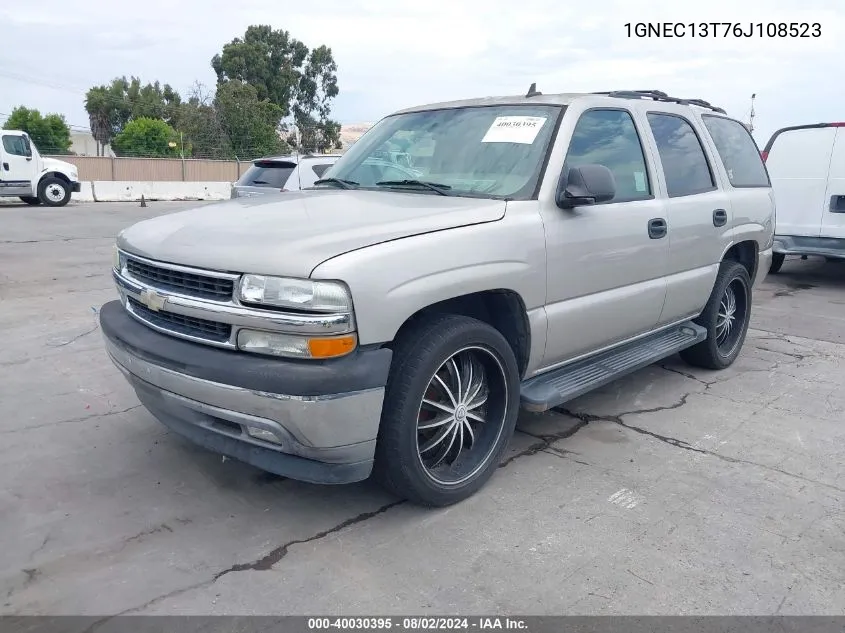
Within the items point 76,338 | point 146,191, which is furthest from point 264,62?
point 76,338

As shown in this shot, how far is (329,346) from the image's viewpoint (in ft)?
9.19

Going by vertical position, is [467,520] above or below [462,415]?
below

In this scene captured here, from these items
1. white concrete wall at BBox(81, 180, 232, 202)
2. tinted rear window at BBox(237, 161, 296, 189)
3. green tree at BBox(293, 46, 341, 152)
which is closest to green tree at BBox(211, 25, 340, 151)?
green tree at BBox(293, 46, 341, 152)

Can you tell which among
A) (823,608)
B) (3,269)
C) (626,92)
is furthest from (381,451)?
(3,269)

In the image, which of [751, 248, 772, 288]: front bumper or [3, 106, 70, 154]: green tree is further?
[3, 106, 70, 154]: green tree

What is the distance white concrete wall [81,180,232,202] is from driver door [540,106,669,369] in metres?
22.9

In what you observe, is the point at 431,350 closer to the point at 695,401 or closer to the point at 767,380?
the point at 695,401

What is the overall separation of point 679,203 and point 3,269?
8515 millimetres

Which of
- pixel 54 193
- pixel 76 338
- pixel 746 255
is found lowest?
pixel 76 338

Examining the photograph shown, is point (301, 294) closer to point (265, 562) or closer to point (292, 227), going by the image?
point (292, 227)

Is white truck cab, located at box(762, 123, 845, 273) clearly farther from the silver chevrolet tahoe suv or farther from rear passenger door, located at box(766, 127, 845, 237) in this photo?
the silver chevrolet tahoe suv

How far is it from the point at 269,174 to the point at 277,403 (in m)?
8.51

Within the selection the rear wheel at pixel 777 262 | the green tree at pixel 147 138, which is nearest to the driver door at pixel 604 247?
the rear wheel at pixel 777 262

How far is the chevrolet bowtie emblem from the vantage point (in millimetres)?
3188
